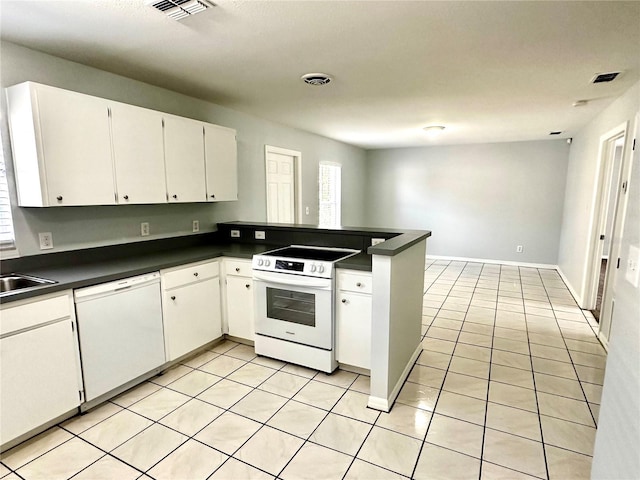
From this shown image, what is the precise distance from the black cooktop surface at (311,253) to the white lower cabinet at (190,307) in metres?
0.58

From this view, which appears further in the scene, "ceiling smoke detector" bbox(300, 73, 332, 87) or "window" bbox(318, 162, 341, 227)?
"window" bbox(318, 162, 341, 227)

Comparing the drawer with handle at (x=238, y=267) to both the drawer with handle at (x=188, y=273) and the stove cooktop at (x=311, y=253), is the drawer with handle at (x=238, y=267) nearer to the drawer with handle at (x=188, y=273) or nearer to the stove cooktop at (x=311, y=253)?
the drawer with handle at (x=188, y=273)

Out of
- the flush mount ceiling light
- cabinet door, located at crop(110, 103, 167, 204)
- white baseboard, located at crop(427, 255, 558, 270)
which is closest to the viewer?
cabinet door, located at crop(110, 103, 167, 204)

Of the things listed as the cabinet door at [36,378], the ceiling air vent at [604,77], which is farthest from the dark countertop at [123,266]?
the ceiling air vent at [604,77]

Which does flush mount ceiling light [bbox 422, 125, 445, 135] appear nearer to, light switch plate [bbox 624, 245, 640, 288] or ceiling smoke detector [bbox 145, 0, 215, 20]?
ceiling smoke detector [bbox 145, 0, 215, 20]

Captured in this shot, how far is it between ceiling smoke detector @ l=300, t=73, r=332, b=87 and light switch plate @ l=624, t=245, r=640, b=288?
7.73 ft

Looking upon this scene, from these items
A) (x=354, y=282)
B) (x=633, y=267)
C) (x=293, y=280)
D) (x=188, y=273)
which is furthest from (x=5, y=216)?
(x=633, y=267)

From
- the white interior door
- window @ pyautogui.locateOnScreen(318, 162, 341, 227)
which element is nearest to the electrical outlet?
the white interior door

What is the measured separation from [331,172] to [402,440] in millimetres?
5149

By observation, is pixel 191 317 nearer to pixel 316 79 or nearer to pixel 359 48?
pixel 316 79

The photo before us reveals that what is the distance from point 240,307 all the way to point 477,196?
5.63 m

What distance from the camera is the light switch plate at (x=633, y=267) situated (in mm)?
1176

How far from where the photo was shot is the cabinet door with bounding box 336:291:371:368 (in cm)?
251

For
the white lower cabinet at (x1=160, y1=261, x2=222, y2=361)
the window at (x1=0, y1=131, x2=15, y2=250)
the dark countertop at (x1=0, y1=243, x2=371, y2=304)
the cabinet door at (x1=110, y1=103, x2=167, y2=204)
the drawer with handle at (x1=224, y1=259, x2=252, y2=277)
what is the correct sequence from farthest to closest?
the drawer with handle at (x1=224, y1=259, x2=252, y2=277)
the white lower cabinet at (x1=160, y1=261, x2=222, y2=361)
the cabinet door at (x1=110, y1=103, x2=167, y2=204)
the window at (x1=0, y1=131, x2=15, y2=250)
the dark countertop at (x1=0, y1=243, x2=371, y2=304)
